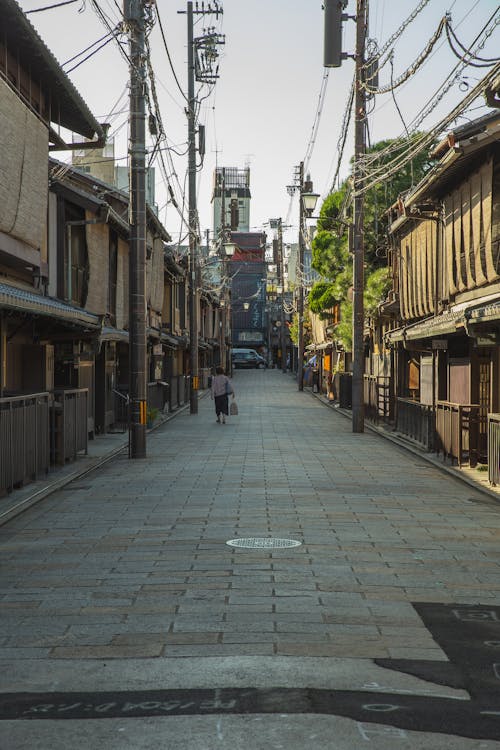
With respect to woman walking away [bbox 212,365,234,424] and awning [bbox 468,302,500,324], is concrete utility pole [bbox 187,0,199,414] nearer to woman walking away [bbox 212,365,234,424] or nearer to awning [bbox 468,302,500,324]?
woman walking away [bbox 212,365,234,424]

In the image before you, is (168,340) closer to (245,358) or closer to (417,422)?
(417,422)

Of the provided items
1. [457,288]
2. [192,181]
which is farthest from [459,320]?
[192,181]

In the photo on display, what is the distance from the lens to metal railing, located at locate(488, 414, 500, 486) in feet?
46.3

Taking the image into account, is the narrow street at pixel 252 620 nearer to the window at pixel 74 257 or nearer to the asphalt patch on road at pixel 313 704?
the asphalt patch on road at pixel 313 704

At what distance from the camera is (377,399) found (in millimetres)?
29281

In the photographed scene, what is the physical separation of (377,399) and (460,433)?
485 inches

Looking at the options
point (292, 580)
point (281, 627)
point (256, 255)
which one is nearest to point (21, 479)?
point (292, 580)

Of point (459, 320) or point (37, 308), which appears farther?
point (459, 320)

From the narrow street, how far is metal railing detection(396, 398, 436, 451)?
5981mm

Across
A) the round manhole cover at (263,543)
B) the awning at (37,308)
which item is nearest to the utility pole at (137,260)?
the awning at (37,308)

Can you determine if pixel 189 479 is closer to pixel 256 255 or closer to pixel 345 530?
pixel 345 530

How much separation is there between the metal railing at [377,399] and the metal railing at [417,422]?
13.3 ft

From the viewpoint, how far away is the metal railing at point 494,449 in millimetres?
14104

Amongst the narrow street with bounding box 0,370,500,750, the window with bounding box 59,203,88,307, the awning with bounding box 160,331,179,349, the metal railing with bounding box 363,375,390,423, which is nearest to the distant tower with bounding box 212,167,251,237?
the awning with bounding box 160,331,179,349
